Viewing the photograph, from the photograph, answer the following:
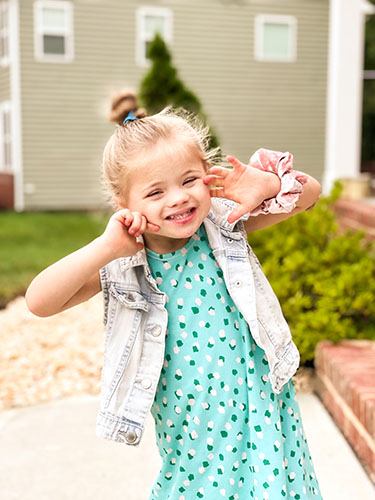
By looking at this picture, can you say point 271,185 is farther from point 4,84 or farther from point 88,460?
point 4,84

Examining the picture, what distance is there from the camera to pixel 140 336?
1694 millimetres

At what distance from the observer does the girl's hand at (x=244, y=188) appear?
1701mm

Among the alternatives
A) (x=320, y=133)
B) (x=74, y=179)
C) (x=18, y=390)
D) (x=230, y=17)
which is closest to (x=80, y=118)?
(x=74, y=179)

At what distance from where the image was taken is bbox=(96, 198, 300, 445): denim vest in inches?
66.1

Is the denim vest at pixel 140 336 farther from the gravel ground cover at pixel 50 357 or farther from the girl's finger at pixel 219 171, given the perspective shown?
the gravel ground cover at pixel 50 357

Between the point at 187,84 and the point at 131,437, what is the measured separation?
41.6 ft

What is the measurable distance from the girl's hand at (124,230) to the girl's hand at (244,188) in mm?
214

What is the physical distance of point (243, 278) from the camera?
1.71 m

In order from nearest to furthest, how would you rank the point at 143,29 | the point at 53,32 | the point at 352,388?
the point at 352,388 → the point at 53,32 → the point at 143,29

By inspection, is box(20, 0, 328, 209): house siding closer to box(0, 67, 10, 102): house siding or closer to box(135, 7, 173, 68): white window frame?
box(135, 7, 173, 68): white window frame

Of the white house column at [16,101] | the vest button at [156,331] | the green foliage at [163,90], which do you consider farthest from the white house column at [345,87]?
the white house column at [16,101]

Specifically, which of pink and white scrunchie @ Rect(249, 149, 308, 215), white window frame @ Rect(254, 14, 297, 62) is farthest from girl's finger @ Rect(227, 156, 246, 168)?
white window frame @ Rect(254, 14, 297, 62)

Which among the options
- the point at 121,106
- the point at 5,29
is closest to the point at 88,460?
the point at 121,106

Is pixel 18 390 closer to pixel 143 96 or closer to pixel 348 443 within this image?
pixel 348 443
